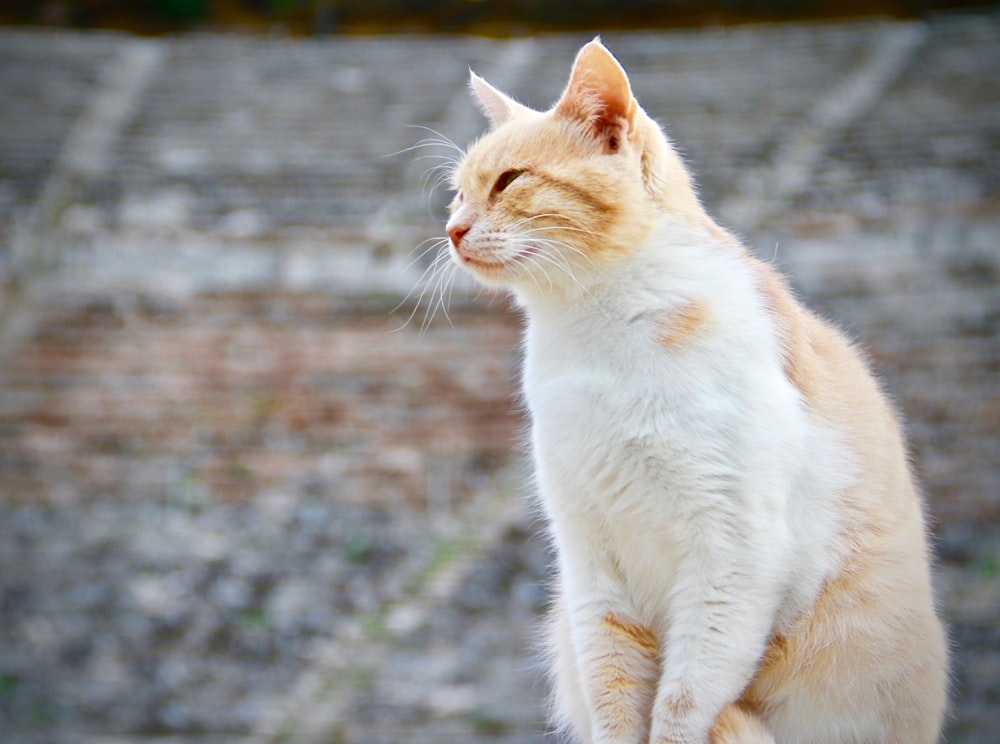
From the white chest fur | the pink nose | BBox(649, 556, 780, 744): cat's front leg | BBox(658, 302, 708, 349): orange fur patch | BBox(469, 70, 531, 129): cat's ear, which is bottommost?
BBox(649, 556, 780, 744): cat's front leg

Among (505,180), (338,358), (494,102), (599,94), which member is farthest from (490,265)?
(338,358)

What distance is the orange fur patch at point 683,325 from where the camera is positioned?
1.45 metres

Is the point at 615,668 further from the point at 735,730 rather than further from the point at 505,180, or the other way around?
the point at 505,180

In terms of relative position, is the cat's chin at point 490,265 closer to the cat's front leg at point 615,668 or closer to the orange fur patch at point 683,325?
the orange fur patch at point 683,325

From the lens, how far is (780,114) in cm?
592

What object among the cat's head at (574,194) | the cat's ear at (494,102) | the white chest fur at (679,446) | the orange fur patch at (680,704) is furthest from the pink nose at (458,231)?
the orange fur patch at (680,704)

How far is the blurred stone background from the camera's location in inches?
147

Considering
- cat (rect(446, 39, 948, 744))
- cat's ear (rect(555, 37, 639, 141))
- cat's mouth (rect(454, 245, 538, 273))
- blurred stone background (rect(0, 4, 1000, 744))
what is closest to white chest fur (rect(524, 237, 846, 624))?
cat (rect(446, 39, 948, 744))

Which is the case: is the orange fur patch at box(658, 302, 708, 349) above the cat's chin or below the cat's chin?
below

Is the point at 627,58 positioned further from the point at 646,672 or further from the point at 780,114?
the point at 646,672

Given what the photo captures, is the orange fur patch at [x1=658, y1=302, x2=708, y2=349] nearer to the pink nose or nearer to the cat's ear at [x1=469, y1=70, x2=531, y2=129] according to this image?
the pink nose

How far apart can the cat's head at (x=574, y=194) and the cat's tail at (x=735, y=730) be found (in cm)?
62

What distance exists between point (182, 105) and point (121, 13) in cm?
199

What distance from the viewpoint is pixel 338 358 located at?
4.85 m
